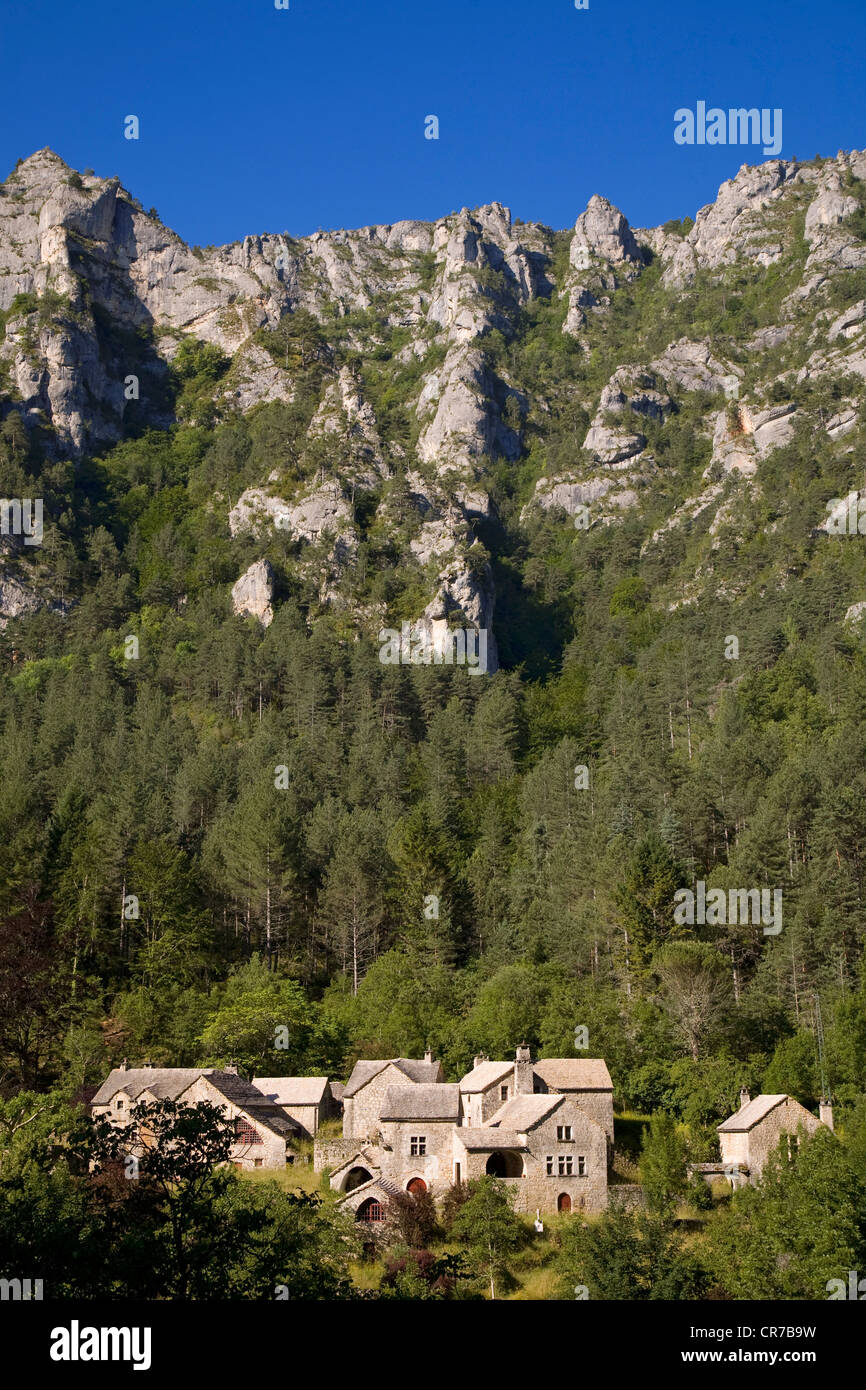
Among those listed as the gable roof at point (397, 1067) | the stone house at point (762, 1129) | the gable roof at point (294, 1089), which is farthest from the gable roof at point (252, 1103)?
the stone house at point (762, 1129)

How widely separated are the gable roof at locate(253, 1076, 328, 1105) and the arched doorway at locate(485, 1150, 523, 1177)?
9.70 meters

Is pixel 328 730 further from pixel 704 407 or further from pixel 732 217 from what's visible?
pixel 732 217

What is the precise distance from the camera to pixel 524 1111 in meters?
42.3

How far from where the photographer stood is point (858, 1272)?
96.6 feet

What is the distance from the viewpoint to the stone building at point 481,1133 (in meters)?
40.6

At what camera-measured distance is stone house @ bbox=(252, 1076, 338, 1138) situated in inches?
1898

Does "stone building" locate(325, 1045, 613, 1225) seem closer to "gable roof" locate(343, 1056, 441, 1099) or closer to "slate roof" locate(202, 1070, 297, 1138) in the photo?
"gable roof" locate(343, 1056, 441, 1099)

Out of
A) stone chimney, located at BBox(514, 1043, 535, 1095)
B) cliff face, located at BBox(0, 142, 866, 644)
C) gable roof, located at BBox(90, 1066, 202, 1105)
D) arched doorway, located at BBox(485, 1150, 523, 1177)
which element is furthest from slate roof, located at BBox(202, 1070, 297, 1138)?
cliff face, located at BBox(0, 142, 866, 644)

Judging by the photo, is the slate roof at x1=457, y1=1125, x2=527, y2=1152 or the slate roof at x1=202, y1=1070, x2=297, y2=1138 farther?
the slate roof at x1=202, y1=1070, x2=297, y2=1138

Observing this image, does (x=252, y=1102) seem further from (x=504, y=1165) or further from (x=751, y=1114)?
(x=751, y=1114)

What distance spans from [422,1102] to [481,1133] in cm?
316

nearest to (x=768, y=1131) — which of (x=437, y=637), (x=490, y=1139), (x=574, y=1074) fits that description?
(x=574, y=1074)

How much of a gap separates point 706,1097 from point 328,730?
48.3 m

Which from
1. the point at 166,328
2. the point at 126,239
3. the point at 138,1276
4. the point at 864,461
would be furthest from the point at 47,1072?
the point at 126,239
